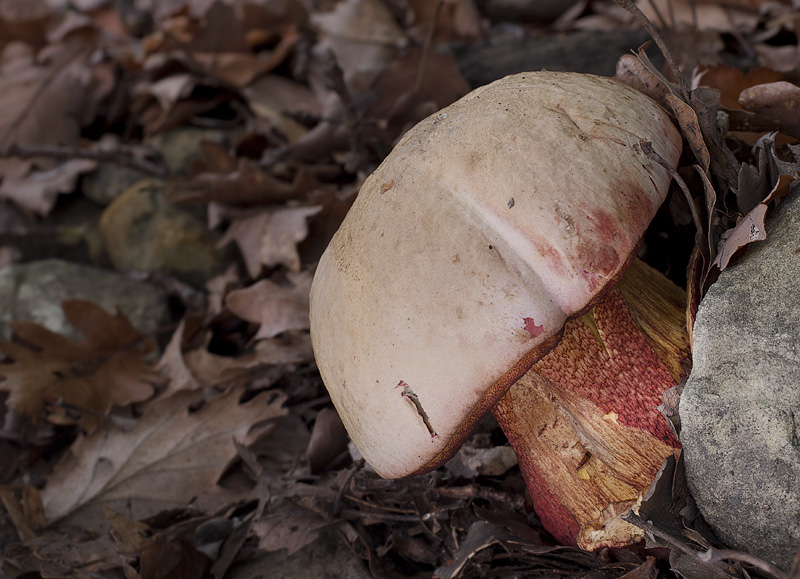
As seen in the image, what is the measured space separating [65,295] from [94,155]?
679mm

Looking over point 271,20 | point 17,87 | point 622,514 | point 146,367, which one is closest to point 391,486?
point 622,514

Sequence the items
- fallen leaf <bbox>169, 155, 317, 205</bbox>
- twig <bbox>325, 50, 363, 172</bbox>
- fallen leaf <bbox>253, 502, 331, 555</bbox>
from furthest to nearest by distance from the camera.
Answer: fallen leaf <bbox>169, 155, 317, 205</bbox>
twig <bbox>325, 50, 363, 172</bbox>
fallen leaf <bbox>253, 502, 331, 555</bbox>

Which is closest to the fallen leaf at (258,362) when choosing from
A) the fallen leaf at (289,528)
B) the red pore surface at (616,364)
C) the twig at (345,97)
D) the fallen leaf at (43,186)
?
the fallen leaf at (289,528)

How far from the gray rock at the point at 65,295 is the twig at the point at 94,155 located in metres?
0.48

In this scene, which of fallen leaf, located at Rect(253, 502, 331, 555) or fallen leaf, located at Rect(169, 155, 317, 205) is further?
fallen leaf, located at Rect(169, 155, 317, 205)

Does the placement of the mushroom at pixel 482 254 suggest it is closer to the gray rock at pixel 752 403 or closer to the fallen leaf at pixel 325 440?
the gray rock at pixel 752 403

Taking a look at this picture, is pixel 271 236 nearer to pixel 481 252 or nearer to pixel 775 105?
pixel 481 252

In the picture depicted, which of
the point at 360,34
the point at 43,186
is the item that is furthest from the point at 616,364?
the point at 43,186

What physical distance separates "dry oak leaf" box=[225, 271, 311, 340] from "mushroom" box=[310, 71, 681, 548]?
71 cm

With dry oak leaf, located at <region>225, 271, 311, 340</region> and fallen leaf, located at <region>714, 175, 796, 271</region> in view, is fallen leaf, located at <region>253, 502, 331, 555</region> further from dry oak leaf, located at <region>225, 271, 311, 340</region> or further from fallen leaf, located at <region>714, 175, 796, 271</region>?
fallen leaf, located at <region>714, 175, 796, 271</region>

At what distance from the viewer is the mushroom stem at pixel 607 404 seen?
3.16ft

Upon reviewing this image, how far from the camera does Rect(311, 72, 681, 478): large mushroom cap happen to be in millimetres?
806

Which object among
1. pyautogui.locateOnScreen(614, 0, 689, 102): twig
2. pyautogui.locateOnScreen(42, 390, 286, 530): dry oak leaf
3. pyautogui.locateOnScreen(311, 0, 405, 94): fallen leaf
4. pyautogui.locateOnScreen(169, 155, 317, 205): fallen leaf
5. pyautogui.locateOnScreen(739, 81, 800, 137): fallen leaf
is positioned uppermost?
pyautogui.locateOnScreen(614, 0, 689, 102): twig

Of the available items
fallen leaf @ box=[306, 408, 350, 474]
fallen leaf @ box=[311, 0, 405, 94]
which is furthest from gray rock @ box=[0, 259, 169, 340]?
fallen leaf @ box=[311, 0, 405, 94]
